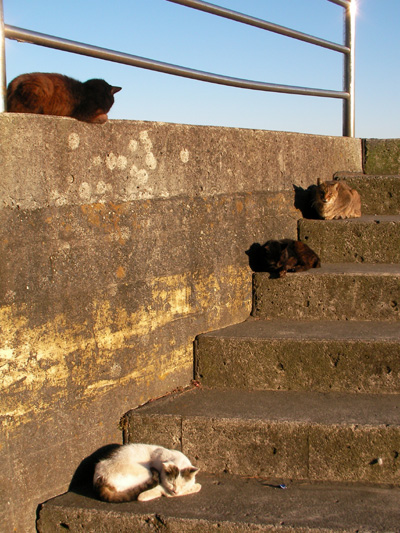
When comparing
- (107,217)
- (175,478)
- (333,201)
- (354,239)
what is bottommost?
(175,478)

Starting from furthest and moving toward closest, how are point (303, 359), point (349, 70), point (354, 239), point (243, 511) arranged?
point (349, 70), point (354, 239), point (303, 359), point (243, 511)

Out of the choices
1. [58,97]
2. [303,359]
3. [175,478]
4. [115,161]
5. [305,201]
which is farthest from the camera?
[305,201]

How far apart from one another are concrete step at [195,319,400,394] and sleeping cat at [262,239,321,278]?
457 millimetres

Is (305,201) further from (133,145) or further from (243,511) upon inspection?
(243,511)

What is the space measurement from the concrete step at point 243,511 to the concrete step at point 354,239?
2.18 metres

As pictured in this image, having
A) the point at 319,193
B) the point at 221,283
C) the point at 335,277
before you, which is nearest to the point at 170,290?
the point at 221,283

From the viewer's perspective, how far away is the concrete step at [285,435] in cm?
296

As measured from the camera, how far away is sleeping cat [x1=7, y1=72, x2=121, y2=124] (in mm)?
2836

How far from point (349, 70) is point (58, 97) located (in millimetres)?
3917

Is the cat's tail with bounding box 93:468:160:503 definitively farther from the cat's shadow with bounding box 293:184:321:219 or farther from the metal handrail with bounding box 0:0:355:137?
the cat's shadow with bounding box 293:184:321:219

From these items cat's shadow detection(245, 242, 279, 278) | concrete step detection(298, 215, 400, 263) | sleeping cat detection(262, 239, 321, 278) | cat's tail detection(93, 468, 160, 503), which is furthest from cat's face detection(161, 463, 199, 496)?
concrete step detection(298, 215, 400, 263)

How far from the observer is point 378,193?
17.7ft

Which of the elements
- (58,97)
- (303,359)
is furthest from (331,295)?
(58,97)

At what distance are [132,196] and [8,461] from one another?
57.7 inches
